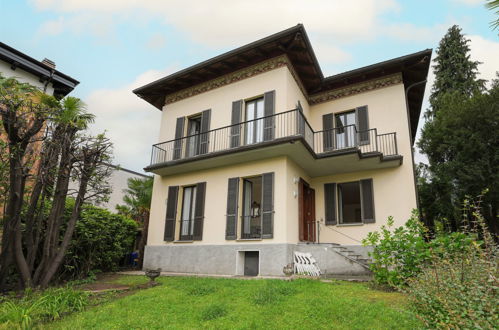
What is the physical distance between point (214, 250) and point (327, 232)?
429 centimetres

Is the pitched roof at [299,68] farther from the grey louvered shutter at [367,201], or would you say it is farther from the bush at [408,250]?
the bush at [408,250]

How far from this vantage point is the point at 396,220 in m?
10.2

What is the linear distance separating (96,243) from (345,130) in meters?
10.2

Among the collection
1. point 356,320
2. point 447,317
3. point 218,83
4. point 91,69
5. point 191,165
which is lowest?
point 356,320

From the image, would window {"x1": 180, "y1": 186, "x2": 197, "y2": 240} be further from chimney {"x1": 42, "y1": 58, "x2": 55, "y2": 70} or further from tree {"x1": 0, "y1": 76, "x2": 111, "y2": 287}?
chimney {"x1": 42, "y1": 58, "x2": 55, "y2": 70}

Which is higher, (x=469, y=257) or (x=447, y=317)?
(x=469, y=257)

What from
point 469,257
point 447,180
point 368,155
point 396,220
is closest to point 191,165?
point 368,155

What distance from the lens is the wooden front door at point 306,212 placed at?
1065 centimetres

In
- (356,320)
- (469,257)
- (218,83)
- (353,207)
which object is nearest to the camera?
(469,257)

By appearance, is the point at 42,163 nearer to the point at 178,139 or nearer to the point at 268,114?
the point at 178,139

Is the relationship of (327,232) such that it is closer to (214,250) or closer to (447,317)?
(214,250)

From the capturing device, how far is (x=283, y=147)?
31.4ft

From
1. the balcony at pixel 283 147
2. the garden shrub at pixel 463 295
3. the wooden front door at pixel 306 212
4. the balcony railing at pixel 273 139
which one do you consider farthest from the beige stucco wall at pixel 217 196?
the garden shrub at pixel 463 295

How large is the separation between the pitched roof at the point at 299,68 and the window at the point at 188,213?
15.4ft
